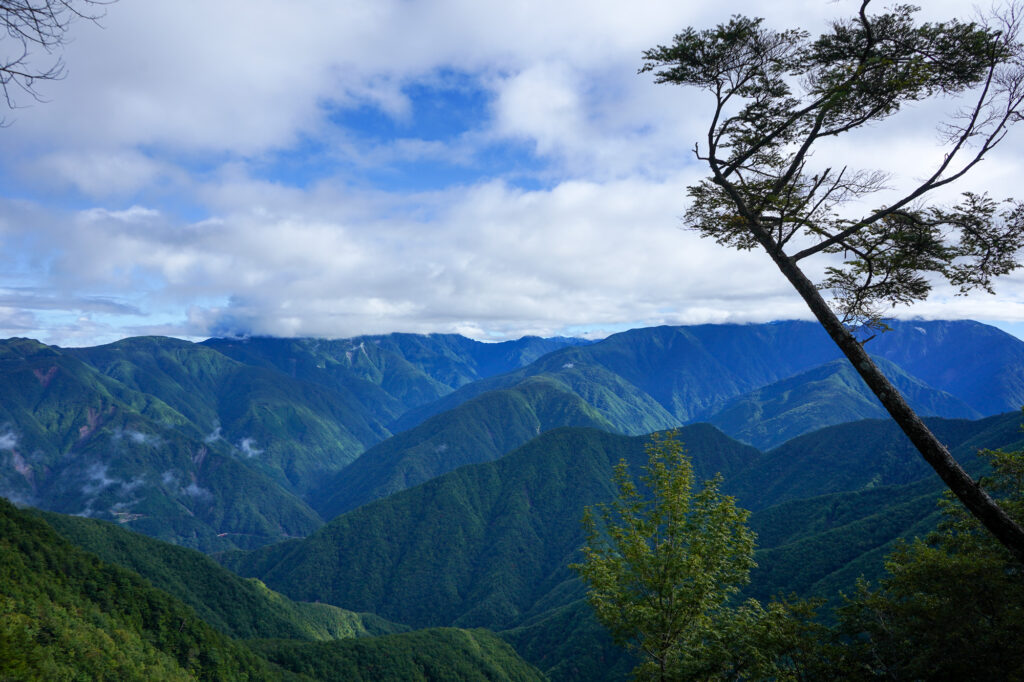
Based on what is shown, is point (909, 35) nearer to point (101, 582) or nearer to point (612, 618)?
point (612, 618)

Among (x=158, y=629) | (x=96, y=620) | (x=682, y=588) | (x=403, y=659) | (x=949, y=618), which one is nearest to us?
(x=682, y=588)

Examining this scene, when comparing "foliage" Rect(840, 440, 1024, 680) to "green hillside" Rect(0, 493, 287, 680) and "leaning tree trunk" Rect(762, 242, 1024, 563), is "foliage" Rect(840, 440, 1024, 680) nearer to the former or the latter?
"leaning tree trunk" Rect(762, 242, 1024, 563)

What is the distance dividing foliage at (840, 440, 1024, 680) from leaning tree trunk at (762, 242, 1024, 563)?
208 inches

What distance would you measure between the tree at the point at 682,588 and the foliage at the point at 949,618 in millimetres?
3488

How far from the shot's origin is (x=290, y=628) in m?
166

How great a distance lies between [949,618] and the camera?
55.1 feet

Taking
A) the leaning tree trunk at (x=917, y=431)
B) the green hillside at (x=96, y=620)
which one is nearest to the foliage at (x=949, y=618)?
the leaning tree trunk at (x=917, y=431)

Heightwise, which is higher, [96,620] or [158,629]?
[96,620]

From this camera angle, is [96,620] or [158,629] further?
[158,629]

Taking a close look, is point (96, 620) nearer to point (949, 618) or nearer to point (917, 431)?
point (949, 618)

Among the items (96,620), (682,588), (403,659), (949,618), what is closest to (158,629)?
(96,620)

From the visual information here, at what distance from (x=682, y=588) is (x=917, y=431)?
25.8 feet

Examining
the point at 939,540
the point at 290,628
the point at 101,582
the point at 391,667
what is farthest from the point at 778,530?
the point at 101,582

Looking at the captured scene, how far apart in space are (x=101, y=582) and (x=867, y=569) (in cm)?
16395
